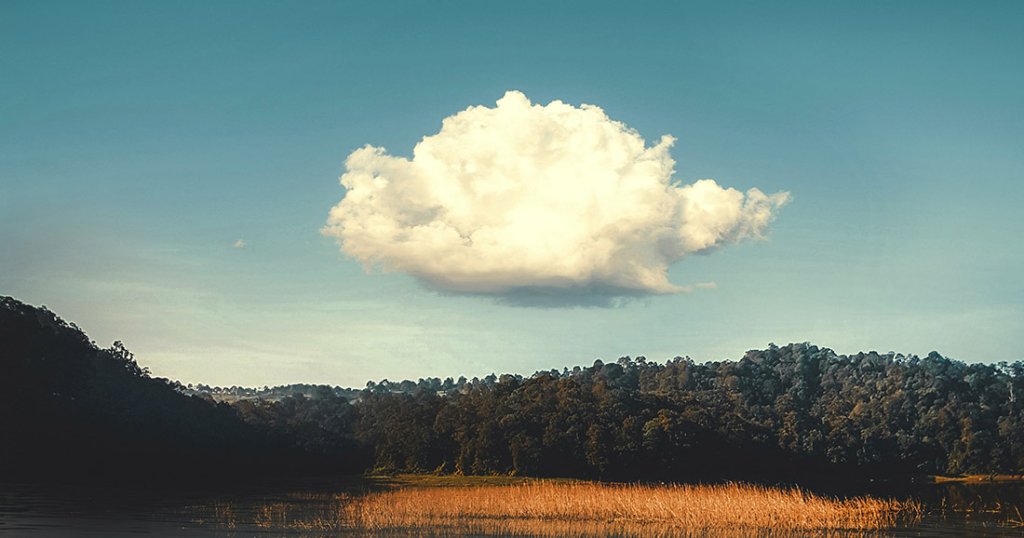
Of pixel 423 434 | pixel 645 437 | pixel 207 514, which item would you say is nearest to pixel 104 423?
pixel 423 434

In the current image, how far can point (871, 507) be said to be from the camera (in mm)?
67250

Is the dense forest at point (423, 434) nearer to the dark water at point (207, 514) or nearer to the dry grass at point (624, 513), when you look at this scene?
the dark water at point (207, 514)

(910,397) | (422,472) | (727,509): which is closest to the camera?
(727,509)

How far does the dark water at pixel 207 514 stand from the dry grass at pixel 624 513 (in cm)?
306

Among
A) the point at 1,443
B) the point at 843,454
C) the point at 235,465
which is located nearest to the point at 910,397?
the point at 843,454

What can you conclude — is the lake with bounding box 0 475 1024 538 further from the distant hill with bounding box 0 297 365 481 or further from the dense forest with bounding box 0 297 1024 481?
the dense forest with bounding box 0 297 1024 481

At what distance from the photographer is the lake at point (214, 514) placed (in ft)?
172

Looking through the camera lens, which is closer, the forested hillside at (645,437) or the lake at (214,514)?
the lake at (214,514)

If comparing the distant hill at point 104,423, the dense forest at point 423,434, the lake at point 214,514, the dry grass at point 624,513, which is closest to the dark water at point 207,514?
the lake at point 214,514

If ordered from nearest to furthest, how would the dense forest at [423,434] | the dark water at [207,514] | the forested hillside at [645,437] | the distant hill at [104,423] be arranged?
the dark water at [207,514], the distant hill at [104,423], the dense forest at [423,434], the forested hillside at [645,437]

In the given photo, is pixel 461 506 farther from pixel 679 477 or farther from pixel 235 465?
pixel 235 465

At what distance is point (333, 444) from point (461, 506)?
7504 cm

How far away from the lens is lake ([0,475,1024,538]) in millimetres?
52500

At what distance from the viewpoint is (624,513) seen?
220 ft
